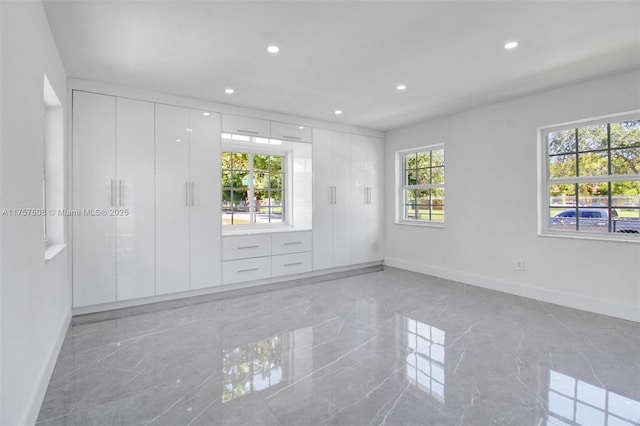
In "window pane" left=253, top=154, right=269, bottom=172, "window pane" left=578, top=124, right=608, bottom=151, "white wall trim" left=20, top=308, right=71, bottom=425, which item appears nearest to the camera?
"white wall trim" left=20, top=308, right=71, bottom=425

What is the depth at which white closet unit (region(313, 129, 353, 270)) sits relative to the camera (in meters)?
5.09

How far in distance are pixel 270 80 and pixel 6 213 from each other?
102 inches

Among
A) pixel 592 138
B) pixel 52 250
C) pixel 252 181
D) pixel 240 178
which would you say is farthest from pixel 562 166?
pixel 52 250

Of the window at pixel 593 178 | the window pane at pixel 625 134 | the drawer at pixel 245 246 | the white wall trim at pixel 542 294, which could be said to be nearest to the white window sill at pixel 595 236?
the window at pixel 593 178

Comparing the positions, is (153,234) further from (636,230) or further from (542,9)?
(636,230)

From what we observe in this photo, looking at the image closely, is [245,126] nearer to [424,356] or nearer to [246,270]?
[246,270]

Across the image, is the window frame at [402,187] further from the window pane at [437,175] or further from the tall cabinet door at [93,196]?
the tall cabinet door at [93,196]

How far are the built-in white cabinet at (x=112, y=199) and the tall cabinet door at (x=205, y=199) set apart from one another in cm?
46

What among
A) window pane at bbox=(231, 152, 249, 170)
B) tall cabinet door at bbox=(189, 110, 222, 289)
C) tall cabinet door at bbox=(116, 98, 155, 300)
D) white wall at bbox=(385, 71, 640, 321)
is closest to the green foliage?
white wall at bbox=(385, 71, 640, 321)

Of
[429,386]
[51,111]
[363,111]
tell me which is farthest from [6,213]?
[363,111]

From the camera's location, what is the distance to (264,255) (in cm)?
456

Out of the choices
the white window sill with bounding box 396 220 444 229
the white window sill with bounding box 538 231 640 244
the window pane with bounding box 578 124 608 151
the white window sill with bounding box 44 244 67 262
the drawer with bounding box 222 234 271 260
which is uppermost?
the window pane with bounding box 578 124 608 151

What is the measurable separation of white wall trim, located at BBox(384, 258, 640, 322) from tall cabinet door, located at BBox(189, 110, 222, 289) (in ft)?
10.7

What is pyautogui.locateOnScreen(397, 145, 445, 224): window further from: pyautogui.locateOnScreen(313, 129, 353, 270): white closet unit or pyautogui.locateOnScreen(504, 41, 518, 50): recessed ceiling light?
pyautogui.locateOnScreen(504, 41, 518, 50): recessed ceiling light
